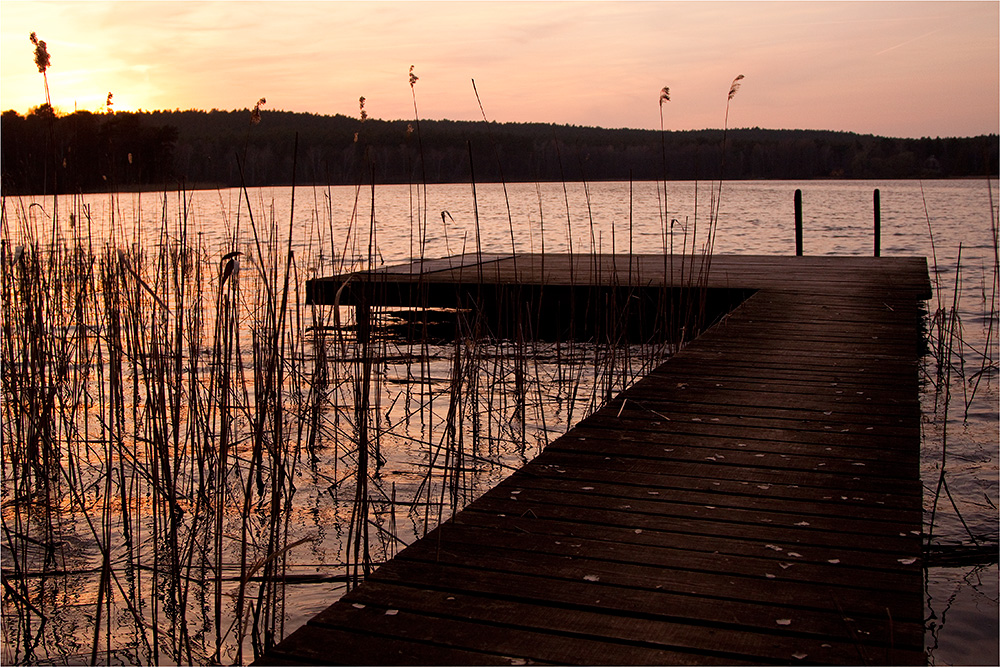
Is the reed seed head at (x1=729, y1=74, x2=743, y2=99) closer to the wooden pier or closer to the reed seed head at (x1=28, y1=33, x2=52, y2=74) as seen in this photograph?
the wooden pier

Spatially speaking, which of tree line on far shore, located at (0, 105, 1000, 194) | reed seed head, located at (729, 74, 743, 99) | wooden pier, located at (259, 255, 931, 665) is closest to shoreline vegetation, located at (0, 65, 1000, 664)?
reed seed head, located at (729, 74, 743, 99)

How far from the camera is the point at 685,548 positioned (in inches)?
71.3

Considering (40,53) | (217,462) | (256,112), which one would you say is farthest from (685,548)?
(40,53)

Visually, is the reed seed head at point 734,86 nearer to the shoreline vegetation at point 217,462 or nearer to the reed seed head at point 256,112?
the shoreline vegetation at point 217,462

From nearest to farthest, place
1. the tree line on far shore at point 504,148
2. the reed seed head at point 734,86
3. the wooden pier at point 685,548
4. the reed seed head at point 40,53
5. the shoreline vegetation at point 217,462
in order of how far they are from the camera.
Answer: the wooden pier at point 685,548
the shoreline vegetation at point 217,462
the reed seed head at point 40,53
the reed seed head at point 734,86
the tree line on far shore at point 504,148

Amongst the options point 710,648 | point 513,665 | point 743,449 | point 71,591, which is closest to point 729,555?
point 710,648

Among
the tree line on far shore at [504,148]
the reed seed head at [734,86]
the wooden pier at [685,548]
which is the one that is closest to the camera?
the wooden pier at [685,548]

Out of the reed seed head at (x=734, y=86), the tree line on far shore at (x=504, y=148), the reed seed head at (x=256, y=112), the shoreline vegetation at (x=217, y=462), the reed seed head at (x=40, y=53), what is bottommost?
the shoreline vegetation at (x=217, y=462)

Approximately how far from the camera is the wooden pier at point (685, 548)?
1.42m

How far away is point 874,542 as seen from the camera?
5.96 feet

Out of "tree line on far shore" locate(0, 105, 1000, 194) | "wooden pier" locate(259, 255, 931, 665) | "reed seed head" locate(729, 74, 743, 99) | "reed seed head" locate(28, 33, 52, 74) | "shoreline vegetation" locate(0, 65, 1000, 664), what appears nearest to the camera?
"wooden pier" locate(259, 255, 931, 665)

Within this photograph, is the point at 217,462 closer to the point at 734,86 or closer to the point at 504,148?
the point at 734,86

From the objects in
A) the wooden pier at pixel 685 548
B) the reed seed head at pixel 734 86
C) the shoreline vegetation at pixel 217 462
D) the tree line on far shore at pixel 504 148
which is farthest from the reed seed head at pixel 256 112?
the reed seed head at pixel 734 86

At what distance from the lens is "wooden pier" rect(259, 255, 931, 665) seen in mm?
1424
